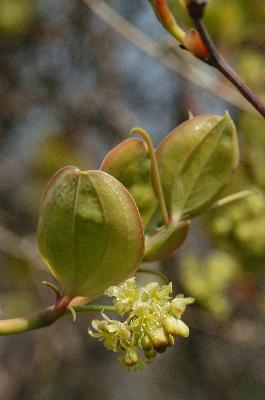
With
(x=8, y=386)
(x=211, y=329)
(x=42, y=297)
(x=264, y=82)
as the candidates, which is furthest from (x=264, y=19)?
(x=8, y=386)

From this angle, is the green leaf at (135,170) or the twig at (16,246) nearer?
the green leaf at (135,170)

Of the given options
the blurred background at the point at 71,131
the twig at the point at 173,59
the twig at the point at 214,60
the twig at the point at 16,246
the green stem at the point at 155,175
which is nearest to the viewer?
the twig at the point at 214,60

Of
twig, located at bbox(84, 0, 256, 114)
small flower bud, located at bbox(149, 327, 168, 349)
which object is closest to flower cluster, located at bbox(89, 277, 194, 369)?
small flower bud, located at bbox(149, 327, 168, 349)

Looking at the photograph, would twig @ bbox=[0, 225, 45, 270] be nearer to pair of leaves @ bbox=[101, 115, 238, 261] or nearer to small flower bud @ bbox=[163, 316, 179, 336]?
pair of leaves @ bbox=[101, 115, 238, 261]

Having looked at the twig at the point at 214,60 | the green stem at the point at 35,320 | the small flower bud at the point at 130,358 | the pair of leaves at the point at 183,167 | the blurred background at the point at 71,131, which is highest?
the twig at the point at 214,60

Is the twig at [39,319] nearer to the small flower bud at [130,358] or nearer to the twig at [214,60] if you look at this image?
the small flower bud at [130,358]

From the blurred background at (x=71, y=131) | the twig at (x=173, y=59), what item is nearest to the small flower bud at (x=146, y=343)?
the twig at (x=173, y=59)

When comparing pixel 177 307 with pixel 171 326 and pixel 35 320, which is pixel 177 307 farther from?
pixel 35 320
